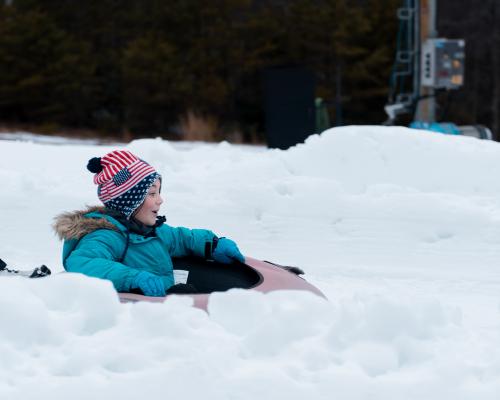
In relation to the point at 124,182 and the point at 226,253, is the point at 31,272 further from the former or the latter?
the point at 226,253

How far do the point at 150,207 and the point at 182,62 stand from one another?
739 inches

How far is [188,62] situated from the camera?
74.2ft

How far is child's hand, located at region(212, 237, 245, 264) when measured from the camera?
4500 mm

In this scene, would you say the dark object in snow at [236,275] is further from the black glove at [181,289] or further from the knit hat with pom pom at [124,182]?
the knit hat with pom pom at [124,182]

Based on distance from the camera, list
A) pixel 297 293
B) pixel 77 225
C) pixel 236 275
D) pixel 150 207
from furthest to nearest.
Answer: pixel 236 275
pixel 150 207
pixel 77 225
pixel 297 293

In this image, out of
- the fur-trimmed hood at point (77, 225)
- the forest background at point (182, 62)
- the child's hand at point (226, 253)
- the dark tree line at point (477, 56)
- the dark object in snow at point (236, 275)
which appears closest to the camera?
the fur-trimmed hood at point (77, 225)

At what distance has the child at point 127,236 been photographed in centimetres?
383

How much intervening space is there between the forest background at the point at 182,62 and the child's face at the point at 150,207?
16.8m

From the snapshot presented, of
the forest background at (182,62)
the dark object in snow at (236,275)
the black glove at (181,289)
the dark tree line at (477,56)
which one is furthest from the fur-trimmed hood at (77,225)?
the dark tree line at (477,56)

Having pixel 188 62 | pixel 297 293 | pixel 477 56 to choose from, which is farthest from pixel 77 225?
pixel 477 56

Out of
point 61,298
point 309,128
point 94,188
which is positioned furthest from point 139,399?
point 309,128

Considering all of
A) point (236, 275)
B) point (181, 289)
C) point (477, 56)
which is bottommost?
point (477, 56)

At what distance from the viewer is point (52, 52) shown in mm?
22375

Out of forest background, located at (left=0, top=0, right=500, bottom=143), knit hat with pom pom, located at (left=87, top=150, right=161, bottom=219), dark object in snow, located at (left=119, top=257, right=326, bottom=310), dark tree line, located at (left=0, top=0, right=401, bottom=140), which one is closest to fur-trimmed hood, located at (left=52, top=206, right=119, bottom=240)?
knit hat with pom pom, located at (left=87, top=150, right=161, bottom=219)
